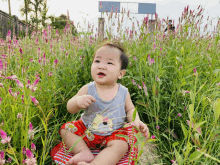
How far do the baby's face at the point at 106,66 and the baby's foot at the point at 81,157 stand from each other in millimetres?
581

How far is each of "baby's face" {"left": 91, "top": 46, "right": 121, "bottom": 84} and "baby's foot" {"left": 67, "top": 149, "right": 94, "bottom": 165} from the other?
0.58 meters

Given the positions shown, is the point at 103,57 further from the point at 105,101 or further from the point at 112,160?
the point at 112,160

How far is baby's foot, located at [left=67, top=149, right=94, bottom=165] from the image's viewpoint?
1277 millimetres

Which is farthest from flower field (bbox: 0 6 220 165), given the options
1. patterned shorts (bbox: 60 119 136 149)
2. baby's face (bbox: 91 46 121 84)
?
baby's face (bbox: 91 46 121 84)

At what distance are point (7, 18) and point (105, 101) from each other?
1271 centimetres

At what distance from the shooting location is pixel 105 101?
1623mm

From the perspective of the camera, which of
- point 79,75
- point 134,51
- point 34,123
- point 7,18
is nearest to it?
point 34,123

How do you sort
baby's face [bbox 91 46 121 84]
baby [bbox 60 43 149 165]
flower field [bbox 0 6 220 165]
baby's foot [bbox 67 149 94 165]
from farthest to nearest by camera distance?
baby's face [bbox 91 46 121 84] → baby [bbox 60 43 149 165] → baby's foot [bbox 67 149 94 165] → flower field [bbox 0 6 220 165]

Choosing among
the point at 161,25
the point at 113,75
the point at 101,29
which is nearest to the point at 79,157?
the point at 113,75

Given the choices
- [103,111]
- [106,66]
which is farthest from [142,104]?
[106,66]

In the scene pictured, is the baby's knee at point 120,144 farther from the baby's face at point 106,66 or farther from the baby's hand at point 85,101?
the baby's face at point 106,66

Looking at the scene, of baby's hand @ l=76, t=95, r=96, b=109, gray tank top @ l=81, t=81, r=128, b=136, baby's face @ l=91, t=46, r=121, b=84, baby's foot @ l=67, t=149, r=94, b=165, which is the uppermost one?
baby's face @ l=91, t=46, r=121, b=84

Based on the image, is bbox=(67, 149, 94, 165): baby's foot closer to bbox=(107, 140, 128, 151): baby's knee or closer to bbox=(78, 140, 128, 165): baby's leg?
bbox=(78, 140, 128, 165): baby's leg

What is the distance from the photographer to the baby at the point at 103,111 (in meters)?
1.41
